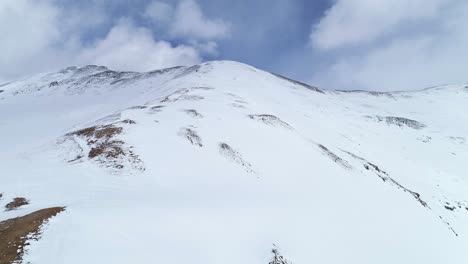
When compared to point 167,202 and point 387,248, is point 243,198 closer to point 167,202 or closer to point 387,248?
point 167,202

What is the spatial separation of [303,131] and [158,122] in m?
22.8

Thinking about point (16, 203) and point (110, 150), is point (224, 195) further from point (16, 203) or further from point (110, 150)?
point (16, 203)

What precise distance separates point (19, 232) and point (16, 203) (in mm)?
5829

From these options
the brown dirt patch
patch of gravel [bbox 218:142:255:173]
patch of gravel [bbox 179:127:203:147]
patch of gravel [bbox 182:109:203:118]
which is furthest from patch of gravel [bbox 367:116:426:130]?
the brown dirt patch

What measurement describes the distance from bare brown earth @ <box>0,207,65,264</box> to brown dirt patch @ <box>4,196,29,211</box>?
289 centimetres

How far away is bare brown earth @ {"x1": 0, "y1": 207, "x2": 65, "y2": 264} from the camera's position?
50.7 ft

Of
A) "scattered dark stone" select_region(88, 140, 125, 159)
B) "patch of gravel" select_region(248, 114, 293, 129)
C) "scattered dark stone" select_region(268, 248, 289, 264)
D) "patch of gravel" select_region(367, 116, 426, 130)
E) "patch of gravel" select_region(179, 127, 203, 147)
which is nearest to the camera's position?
"scattered dark stone" select_region(268, 248, 289, 264)

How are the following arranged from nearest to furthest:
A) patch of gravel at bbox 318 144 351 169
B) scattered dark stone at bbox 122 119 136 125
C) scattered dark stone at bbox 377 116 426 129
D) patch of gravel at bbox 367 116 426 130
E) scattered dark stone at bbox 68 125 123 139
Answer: scattered dark stone at bbox 68 125 123 139 → scattered dark stone at bbox 122 119 136 125 → patch of gravel at bbox 318 144 351 169 → patch of gravel at bbox 367 116 426 130 → scattered dark stone at bbox 377 116 426 129

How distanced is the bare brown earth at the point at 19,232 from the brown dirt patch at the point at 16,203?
2.89 m

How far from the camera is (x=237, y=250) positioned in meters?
19.5

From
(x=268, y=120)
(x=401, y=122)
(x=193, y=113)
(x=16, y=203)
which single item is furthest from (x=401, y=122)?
(x=16, y=203)

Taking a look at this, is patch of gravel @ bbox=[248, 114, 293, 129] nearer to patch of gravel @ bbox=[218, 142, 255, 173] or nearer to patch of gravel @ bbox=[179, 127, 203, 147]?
patch of gravel @ bbox=[179, 127, 203, 147]

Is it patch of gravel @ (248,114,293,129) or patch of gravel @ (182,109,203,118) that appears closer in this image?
patch of gravel @ (182,109,203,118)

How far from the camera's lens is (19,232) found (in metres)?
17.3
